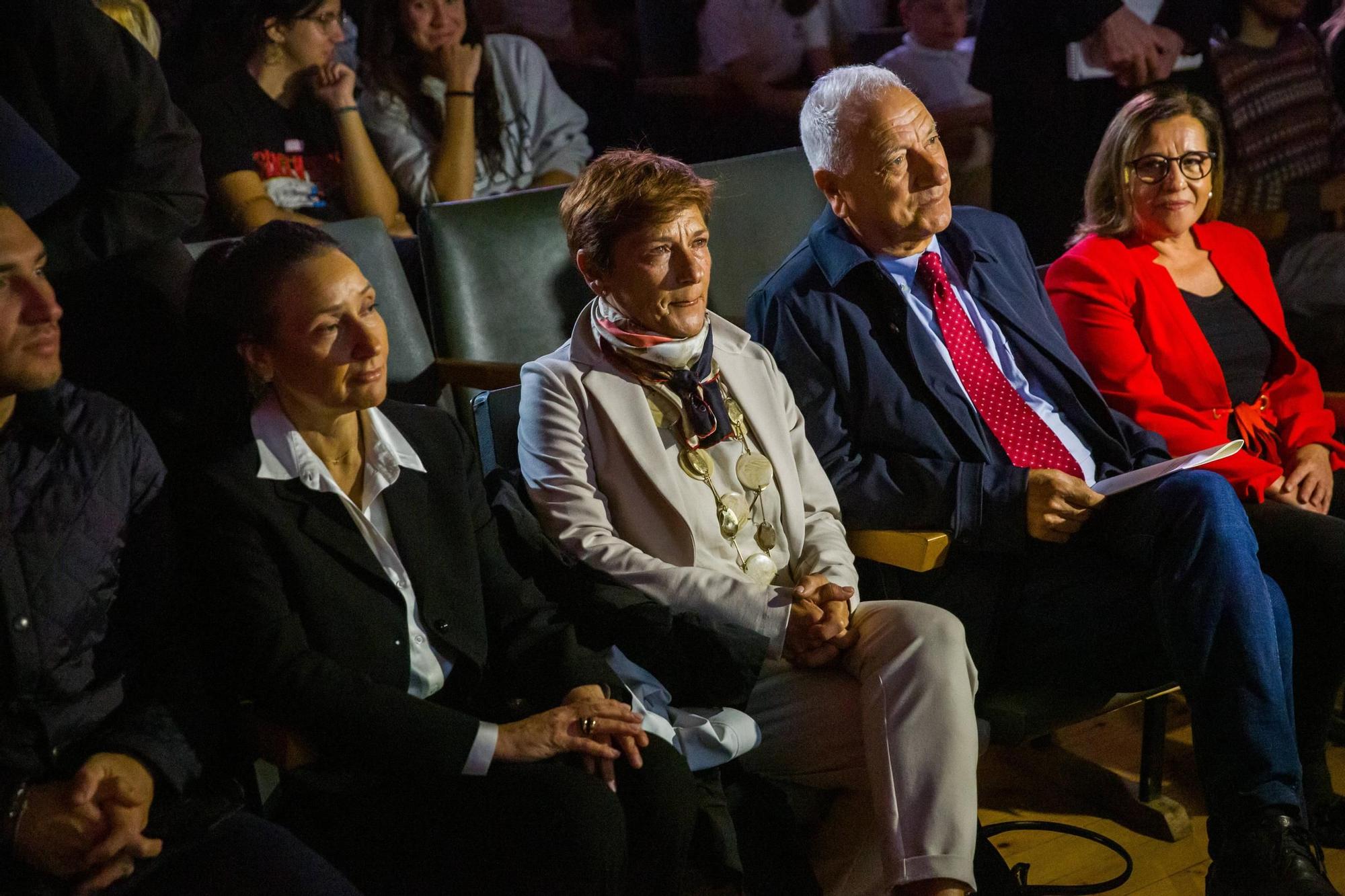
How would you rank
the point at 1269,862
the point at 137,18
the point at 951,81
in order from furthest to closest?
the point at 951,81
the point at 137,18
the point at 1269,862

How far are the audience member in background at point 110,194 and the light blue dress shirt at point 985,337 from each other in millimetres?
1171

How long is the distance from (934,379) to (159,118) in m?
1.28

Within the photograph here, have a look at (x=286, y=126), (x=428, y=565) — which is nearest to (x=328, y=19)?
(x=286, y=126)

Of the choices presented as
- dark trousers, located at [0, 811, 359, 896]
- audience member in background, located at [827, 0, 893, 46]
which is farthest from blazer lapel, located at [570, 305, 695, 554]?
audience member in background, located at [827, 0, 893, 46]

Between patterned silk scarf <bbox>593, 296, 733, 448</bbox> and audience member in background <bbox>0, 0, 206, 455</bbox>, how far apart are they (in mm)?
640

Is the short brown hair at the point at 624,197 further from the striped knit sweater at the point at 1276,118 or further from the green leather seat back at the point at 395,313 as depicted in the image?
the striped knit sweater at the point at 1276,118

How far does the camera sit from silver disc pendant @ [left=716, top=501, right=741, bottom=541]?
1903 mm

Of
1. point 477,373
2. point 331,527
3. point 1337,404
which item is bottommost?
point 1337,404

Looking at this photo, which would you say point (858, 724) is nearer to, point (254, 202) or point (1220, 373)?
point (1220, 373)

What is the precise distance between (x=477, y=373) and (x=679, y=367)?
67 centimetres

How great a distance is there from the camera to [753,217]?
2703mm

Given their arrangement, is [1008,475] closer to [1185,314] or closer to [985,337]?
[985,337]

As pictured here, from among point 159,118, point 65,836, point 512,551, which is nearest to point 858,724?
point 512,551

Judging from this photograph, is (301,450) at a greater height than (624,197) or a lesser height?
lesser
